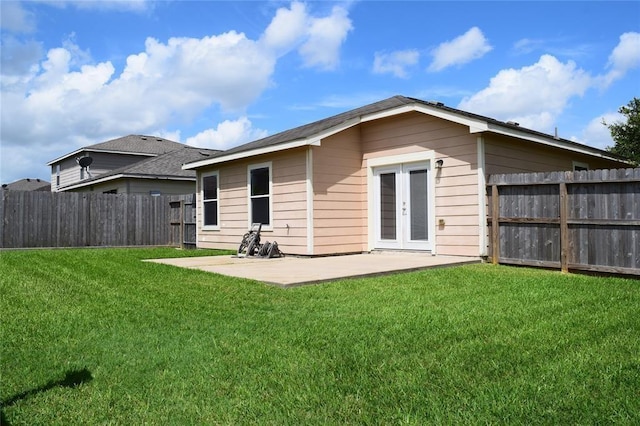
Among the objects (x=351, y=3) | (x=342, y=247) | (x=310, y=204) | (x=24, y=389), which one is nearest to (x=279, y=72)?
(x=351, y=3)

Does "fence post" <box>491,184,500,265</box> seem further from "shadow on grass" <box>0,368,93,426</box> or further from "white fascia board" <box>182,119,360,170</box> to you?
"shadow on grass" <box>0,368,93,426</box>

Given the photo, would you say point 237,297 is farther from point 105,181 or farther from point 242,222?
point 105,181

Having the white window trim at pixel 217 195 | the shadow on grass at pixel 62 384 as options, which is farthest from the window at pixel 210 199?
the shadow on grass at pixel 62 384

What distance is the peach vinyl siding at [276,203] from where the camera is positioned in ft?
36.5

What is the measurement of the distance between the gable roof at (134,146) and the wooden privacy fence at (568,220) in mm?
22943

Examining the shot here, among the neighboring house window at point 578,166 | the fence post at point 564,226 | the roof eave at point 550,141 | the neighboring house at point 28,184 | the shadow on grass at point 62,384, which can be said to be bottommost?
the shadow on grass at point 62,384

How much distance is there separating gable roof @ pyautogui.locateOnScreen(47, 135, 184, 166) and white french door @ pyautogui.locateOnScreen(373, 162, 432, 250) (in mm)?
19947

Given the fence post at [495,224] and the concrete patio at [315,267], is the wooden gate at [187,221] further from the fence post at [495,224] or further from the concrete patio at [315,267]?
the fence post at [495,224]

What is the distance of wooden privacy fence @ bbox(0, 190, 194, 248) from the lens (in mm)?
15469

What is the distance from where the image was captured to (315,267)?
8.60m

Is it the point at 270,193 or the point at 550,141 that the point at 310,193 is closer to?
the point at 270,193

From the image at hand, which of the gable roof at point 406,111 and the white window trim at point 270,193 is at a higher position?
the gable roof at point 406,111

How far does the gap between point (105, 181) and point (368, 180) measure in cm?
1495

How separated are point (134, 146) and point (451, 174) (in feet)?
75.7
